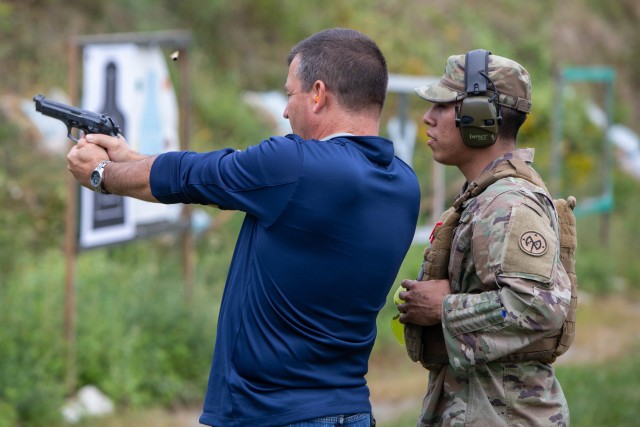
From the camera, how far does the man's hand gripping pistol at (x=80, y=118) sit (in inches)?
131

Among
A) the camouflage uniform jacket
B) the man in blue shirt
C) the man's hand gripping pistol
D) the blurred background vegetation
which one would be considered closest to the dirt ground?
the blurred background vegetation

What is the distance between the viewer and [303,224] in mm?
3016

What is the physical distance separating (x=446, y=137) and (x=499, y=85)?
263 millimetres

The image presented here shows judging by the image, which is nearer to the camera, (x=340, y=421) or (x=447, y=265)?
(x=340, y=421)

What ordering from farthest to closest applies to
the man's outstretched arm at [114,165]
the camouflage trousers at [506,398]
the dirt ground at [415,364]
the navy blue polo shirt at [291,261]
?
the dirt ground at [415,364] → the camouflage trousers at [506,398] → the man's outstretched arm at [114,165] → the navy blue polo shirt at [291,261]

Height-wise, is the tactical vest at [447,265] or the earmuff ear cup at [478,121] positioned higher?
the earmuff ear cup at [478,121]

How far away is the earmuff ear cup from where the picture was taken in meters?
3.34

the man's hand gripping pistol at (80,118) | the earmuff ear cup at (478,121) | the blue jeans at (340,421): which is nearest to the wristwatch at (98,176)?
the man's hand gripping pistol at (80,118)

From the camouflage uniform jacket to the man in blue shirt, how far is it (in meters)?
0.28

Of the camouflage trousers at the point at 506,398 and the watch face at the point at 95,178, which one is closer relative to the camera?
the watch face at the point at 95,178

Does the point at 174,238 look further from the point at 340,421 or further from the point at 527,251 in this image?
the point at 527,251

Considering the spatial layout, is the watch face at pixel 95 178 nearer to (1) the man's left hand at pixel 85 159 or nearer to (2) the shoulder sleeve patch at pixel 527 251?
(1) the man's left hand at pixel 85 159

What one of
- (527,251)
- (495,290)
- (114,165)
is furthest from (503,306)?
(114,165)

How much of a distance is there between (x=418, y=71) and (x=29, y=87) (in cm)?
658
